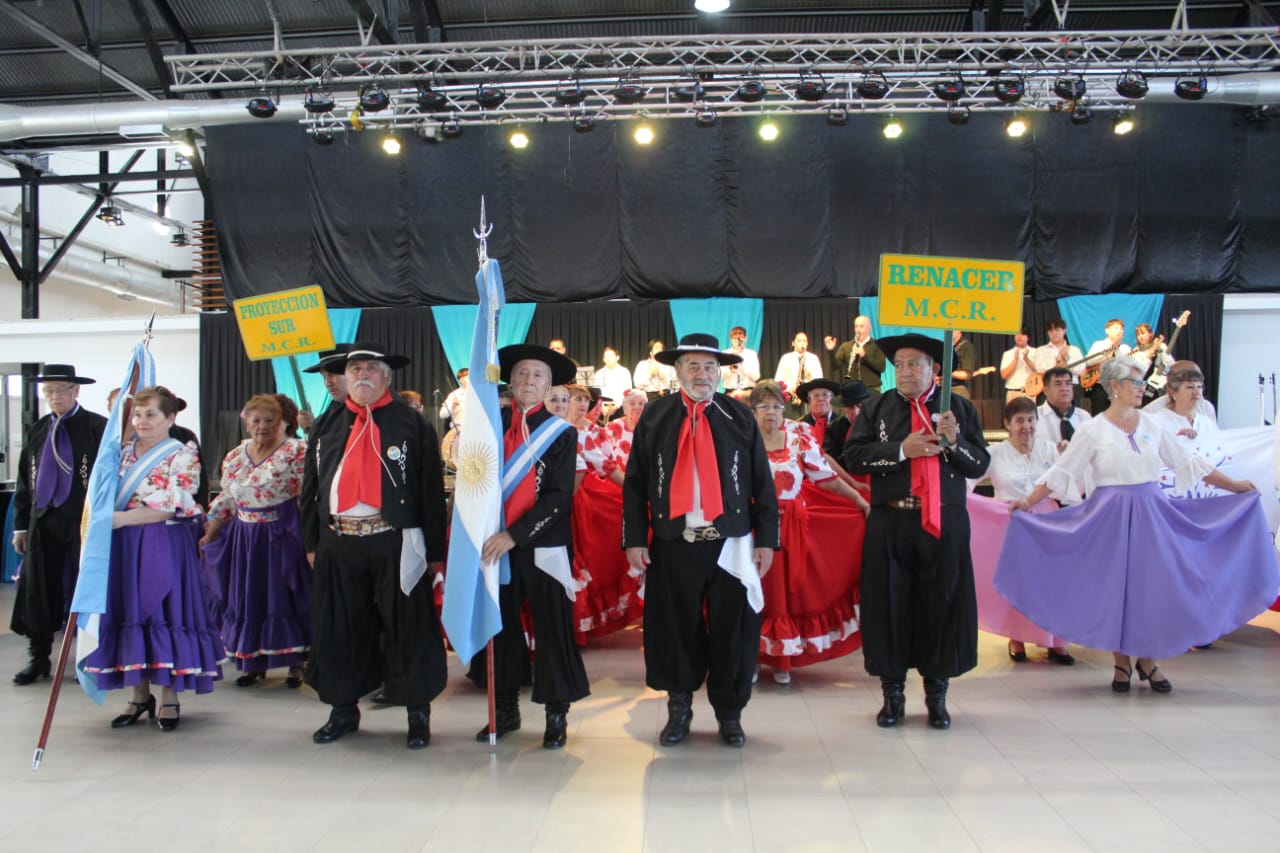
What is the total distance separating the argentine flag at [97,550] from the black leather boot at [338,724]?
913mm

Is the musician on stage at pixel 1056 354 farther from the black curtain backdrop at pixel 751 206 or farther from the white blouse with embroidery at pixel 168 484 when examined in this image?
the white blouse with embroidery at pixel 168 484

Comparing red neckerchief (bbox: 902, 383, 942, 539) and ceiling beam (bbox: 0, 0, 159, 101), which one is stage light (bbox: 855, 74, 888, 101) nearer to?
red neckerchief (bbox: 902, 383, 942, 539)

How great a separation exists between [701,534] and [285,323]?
2486 mm

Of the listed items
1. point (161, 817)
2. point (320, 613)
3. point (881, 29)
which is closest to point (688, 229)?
point (881, 29)

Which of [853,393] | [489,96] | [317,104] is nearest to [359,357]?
[853,393]

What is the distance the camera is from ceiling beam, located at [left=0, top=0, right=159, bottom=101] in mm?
10336

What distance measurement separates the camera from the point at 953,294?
4051mm

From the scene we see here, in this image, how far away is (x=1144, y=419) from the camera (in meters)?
4.49

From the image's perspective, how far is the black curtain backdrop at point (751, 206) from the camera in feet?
40.0

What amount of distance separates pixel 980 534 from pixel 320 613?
347 centimetres

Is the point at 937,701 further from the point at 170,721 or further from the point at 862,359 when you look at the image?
the point at 862,359

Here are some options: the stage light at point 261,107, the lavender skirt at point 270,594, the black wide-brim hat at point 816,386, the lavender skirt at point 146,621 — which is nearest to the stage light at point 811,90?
the black wide-brim hat at point 816,386

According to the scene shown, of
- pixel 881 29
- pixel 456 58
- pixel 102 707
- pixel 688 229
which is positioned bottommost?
pixel 102 707

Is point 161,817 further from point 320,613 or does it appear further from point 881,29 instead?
point 881,29
